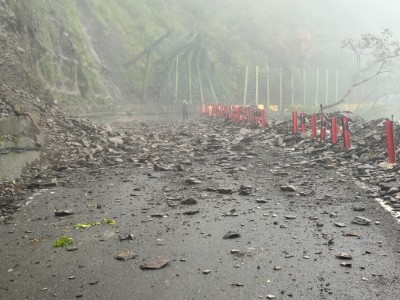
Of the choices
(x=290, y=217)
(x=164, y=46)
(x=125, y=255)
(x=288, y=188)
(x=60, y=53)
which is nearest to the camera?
(x=125, y=255)

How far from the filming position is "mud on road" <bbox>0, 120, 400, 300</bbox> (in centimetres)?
391

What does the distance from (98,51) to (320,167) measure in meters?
28.5

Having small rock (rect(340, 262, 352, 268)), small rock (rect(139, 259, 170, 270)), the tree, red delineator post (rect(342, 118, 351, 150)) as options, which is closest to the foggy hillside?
the tree

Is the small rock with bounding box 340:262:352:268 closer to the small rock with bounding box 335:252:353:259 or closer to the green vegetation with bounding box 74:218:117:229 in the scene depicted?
the small rock with bounding box 335:252:353:259

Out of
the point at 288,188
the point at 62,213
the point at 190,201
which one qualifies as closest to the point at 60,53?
the point at 62,213

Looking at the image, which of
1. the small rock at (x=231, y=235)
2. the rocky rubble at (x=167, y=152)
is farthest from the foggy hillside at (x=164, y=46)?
the small rock at (x=231, y=235)

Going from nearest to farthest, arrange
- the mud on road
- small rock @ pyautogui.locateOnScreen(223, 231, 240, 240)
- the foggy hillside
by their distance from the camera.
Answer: the mud on road
small rock @ pyautogui.locateOnScreen(223, 231, 240, 240)
the foggy hillside

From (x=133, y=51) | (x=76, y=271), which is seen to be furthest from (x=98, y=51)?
(x=76, y=271)

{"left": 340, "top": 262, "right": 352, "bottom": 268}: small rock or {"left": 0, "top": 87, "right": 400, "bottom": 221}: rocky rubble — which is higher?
{"left": 0, "top": 87, "right": 400, "bottom": 221}: rocky rubble

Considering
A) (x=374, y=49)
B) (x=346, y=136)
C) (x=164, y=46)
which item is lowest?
(x=346, y=136)

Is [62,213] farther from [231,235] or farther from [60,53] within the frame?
[60,53]

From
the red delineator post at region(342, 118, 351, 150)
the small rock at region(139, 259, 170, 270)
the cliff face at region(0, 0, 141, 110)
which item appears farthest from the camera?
the cliff face at region(0, 0, 141, 110)

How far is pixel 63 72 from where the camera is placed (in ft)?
71.7

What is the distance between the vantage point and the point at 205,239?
5246mm
